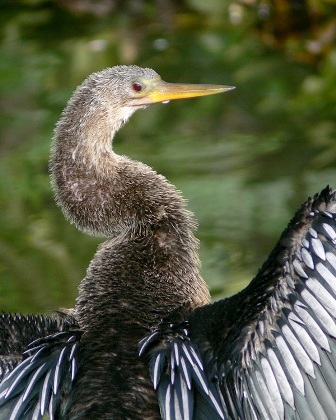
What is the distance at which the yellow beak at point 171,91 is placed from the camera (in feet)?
16.9

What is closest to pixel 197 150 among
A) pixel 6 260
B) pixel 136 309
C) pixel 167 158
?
pixel 167 158

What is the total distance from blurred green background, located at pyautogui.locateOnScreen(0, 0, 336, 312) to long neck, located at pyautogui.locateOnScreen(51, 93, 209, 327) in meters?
1.65

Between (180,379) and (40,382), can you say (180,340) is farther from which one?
(40,382)

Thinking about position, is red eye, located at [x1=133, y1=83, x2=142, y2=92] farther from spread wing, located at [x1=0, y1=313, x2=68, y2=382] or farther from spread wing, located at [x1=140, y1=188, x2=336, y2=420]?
spread wing, located at [x1=140, y1=188, x2=336, y2=420]

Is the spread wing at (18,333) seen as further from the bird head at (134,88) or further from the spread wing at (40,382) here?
the bird head at (134,88)

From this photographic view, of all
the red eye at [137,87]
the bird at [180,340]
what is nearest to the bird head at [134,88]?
the red eye at [137,87]

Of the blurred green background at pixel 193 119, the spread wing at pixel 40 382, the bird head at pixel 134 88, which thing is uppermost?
the blurred green background at pixel 193 119

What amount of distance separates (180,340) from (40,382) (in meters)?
0.54

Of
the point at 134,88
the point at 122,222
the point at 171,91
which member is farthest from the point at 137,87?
the point at 122,222

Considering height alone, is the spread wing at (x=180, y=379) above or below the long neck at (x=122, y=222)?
below

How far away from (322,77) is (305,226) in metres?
5.11

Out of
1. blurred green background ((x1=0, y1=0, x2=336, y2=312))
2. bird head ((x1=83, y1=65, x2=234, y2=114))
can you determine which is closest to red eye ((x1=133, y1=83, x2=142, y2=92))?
bird head ((x1=83, y1=65, x2=234, y2=114))

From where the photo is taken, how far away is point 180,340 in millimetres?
3924

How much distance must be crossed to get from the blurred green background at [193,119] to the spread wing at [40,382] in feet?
7.56
